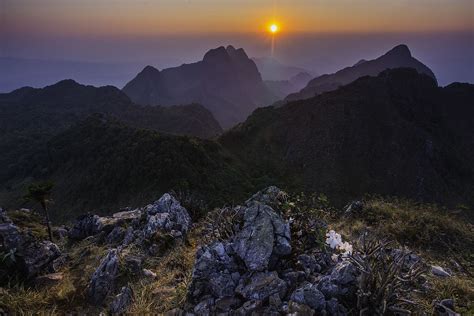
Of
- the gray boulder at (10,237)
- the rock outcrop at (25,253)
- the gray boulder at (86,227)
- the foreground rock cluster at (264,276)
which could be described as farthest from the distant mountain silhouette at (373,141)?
the foreground rock cluster at (264,276)

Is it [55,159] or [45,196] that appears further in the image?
[55,159]

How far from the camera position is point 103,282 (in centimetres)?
866

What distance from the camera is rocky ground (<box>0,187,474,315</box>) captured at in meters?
5.68

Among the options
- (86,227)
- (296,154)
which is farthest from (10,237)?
(296,154)

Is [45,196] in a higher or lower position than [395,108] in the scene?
higher

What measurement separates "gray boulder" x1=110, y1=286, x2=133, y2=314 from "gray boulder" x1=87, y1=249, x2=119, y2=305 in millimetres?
1022

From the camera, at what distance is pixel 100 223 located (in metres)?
17.3

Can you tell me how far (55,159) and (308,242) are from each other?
8196 cm

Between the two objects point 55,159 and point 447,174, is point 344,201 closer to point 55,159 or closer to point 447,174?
point 447,174

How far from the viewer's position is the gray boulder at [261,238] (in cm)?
641

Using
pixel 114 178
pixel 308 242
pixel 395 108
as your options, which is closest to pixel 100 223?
pixel 308 242

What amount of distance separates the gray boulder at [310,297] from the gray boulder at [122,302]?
13.6ft

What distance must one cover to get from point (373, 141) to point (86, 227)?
67.5 m

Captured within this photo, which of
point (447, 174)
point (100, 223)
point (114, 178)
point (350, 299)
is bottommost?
point (447, 174)
